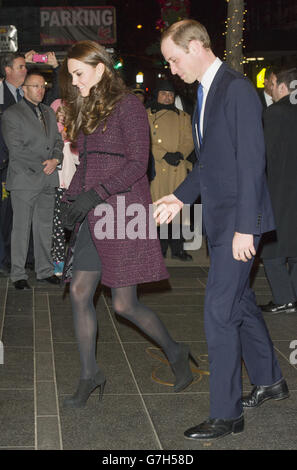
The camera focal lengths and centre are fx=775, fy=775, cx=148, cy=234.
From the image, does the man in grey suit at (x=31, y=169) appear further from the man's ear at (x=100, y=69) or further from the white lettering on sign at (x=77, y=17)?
the white lettering on sign at (x=77, y=17)

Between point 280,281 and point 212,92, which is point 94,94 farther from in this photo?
point 280,281

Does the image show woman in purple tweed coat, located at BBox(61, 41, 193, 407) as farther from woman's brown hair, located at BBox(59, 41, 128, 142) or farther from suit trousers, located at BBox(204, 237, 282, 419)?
suit trousers, located at BBox(204, 237, 282, 419)

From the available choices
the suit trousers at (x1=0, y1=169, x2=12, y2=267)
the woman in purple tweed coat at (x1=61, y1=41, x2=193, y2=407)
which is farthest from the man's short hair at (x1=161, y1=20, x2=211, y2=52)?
the suit trousers at (x1=0, y1=169, x2=12, y2=267)

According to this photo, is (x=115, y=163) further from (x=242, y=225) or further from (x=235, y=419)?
(x=235, y=419)

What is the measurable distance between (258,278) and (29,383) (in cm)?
439

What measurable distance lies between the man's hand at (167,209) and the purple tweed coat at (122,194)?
0.10 m

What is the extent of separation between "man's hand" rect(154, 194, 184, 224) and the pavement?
45.1 inches

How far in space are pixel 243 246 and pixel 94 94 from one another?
4.28 feet

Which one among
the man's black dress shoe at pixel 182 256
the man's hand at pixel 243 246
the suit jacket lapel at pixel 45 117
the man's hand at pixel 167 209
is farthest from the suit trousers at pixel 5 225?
the man's hand at pixel 243 246

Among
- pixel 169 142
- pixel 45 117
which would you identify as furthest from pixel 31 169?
pixel 169 142

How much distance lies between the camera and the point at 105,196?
441 centimetres

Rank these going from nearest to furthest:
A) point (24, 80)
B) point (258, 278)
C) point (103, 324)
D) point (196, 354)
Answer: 1. point (196, 354)
2. point (103, 324)
3. point (24, 80)
4. point (258, 278)
